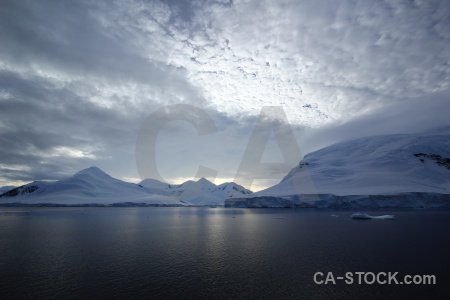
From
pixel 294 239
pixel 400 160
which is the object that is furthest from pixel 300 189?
pixel 294 239

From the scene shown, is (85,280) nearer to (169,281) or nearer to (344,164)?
(169,281)

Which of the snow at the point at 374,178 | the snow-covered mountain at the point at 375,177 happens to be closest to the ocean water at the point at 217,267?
the snow at the point at 374,178

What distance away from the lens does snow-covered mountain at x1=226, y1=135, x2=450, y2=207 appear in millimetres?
97625

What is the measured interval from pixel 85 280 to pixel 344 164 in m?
160

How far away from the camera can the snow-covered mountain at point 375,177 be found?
3844 inches

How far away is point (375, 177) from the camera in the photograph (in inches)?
4673

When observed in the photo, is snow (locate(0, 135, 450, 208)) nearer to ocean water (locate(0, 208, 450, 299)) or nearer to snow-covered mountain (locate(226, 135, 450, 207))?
snow-covered mountain (locate(226, 135, 450, 207))

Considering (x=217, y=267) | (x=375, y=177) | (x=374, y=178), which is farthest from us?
(x=375, y=177)

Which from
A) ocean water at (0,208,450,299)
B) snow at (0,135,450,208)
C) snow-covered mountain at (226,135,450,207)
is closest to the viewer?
ocean water at (0,208,450,299)

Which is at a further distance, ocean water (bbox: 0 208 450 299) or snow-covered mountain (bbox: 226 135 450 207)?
snow-covered mountain (bbox: 226 135 450 207)

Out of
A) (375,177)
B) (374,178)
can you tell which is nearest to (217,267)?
(374,178)

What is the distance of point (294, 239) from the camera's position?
33906 millimetres

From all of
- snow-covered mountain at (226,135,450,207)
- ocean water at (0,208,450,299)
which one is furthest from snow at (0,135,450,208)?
ocean water at (0,208,450,299)

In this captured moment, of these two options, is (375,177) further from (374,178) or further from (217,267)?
(217,267)
